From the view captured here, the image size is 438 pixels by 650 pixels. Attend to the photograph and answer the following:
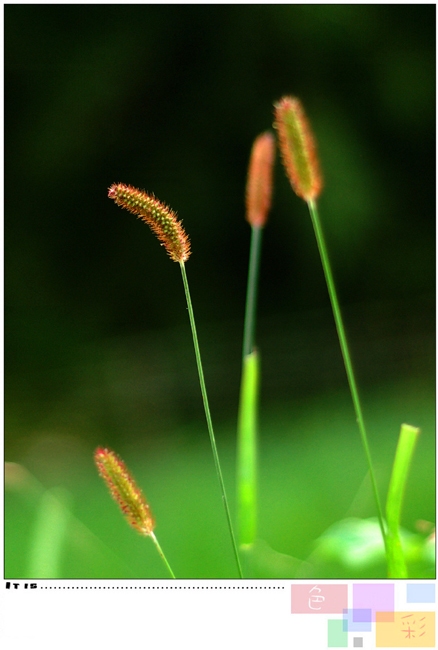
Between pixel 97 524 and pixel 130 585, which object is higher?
pixel 97 524

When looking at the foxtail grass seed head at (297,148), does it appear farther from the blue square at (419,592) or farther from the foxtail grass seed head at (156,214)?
the blue square at (419,592)

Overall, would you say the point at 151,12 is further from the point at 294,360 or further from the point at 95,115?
the point at 294,360

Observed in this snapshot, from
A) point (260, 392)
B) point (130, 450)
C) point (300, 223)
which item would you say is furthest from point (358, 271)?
point (130, 450)

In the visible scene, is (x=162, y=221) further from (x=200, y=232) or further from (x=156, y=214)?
(x=200, y=232)

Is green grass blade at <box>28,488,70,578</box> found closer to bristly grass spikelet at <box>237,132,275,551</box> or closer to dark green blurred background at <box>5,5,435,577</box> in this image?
bristly grass spikelet at <box>237,132,275,551</box>

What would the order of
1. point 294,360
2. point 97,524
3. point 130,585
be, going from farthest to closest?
point 294,360 < point 97,524 < point 130,585

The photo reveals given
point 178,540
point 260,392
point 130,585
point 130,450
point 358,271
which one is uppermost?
point 358,271

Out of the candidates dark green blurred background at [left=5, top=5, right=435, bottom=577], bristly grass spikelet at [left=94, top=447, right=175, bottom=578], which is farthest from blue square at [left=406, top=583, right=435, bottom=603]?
dark green blurred background at [left=5, top=5, right=435, bottom=577]
